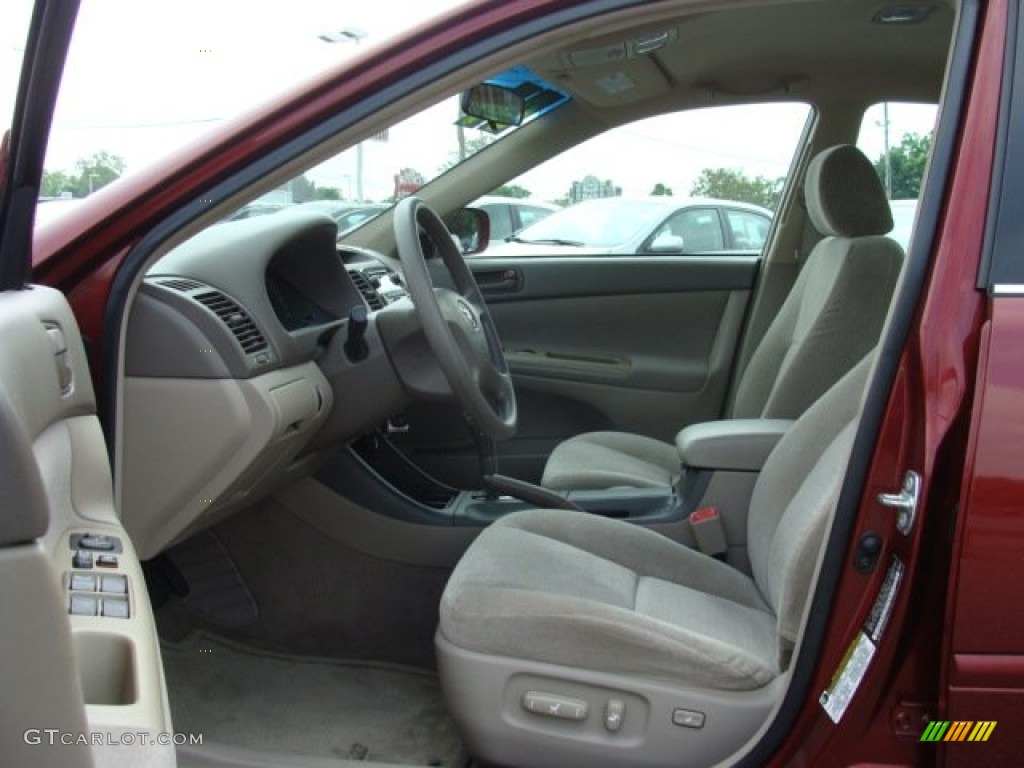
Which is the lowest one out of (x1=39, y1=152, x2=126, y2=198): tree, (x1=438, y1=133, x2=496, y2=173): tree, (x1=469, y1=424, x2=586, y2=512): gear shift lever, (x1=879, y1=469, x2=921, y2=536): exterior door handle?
(x1=469, y1=424, x2=586, y2=512): gear shift lever

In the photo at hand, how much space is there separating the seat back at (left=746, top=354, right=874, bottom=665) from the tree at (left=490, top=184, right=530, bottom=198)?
4.70 feet

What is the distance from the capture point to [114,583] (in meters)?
1.21

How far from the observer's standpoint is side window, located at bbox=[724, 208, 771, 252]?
12.3ft

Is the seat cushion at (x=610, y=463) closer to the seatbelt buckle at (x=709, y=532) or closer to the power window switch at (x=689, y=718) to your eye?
the seatbelt buckle at (x=709, y=532)

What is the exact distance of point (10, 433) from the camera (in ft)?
3.00

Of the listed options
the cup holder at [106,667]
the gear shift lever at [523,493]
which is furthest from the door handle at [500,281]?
the cup holder at [106,667]

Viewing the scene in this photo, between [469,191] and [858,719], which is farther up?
[469,191]

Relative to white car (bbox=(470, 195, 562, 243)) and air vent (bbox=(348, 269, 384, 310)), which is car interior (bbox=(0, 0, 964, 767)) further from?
white car (bbox=(470, 195, 562, 243))

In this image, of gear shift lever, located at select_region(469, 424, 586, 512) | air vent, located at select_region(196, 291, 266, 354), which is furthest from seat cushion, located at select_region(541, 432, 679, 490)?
air vent, located at select_region(196, 291, 266, 354)

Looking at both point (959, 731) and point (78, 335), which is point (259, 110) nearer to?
point (78, 335)

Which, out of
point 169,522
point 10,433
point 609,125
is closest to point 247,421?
point 169,522

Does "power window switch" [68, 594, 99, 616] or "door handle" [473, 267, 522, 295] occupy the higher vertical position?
"door handle" [473, 267, 522, 295]

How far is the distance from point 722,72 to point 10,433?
8.79ft

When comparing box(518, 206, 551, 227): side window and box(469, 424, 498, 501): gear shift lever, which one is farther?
box(518, 206, 551, 227): side window
